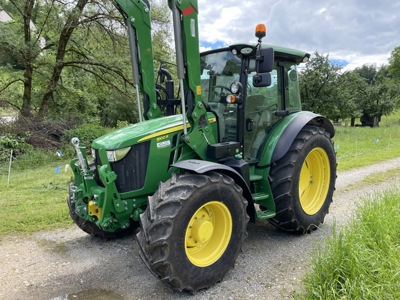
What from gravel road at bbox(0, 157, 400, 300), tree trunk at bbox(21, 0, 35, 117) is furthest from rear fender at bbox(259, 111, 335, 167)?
tree trunk at bbox(21, 0, 35, 117)

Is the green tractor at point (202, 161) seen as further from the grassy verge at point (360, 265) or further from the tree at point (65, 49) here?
the tree at point (65, 49)

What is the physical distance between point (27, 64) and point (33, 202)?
8.70 m

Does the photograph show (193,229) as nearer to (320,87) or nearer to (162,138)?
(162,138)

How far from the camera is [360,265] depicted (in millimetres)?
2664

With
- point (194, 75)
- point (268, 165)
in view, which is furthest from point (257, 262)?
point (194, 75)

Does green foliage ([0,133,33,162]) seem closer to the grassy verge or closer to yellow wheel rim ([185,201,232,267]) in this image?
yellow wheel rim ([185,201,232,267])

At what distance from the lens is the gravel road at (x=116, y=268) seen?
3.20 metres

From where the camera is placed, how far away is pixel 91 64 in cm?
1409

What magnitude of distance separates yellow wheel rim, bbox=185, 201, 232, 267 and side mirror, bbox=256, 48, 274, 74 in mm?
1525

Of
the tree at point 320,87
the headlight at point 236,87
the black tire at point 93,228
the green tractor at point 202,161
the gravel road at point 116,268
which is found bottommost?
the gravel road at point 116,268

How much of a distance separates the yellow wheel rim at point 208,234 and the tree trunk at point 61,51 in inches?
444

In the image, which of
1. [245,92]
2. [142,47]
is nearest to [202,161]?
[245,92]

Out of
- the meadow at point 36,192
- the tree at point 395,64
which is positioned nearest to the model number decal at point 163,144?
the meadow at point 36,192

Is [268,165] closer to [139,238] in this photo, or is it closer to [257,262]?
[257,262]
